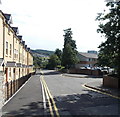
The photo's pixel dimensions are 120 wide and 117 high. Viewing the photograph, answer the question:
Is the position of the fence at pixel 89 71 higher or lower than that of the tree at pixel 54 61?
lower

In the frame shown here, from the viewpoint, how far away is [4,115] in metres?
9.11

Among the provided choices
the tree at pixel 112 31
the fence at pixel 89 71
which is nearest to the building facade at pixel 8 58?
the tree at pixel 112 31

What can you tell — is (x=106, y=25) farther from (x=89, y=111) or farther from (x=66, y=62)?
(x=66, y=62)

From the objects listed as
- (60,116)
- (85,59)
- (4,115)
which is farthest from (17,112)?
(85,59)

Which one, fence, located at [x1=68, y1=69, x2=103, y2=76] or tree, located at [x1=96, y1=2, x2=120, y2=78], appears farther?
fence, located at [x1=68, y1=69, x2=103, y2=76]

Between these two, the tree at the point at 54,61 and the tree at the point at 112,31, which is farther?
the tree at the point at 54,61

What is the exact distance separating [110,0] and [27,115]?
40.1ft

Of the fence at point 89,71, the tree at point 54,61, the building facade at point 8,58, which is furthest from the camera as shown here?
the tree at point 54,61

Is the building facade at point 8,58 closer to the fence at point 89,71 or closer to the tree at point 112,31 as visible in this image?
the tree at point 112,31

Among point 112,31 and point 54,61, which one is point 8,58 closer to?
point 112,31

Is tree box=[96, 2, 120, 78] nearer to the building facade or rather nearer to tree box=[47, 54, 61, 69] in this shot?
the building facade

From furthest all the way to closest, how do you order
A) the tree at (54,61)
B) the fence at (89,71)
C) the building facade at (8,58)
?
the tree at (54,61) < the fence at (89,71) < the building facade at (8,58)

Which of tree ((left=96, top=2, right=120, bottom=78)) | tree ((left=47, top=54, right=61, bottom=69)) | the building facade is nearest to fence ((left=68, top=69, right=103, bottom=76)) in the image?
the building facade

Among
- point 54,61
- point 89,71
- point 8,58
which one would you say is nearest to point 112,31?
point 8,58
